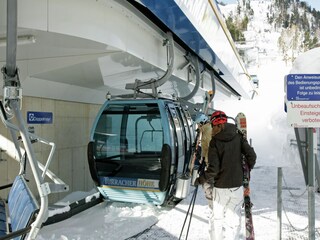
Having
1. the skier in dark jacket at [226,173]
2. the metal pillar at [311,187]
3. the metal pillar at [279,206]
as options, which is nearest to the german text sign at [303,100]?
the metal pillar at [311,187]

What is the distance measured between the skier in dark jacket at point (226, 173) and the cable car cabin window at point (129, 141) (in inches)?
76.0

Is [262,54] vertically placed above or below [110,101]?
above

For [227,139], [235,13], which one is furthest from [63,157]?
[235,13]

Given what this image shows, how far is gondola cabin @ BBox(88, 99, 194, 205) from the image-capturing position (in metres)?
5.44

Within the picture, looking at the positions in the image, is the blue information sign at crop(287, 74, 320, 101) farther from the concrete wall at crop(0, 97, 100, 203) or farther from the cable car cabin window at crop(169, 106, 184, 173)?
the concrete wall at crop(0, 97, 100, 203)

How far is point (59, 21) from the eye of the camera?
11.7 ft

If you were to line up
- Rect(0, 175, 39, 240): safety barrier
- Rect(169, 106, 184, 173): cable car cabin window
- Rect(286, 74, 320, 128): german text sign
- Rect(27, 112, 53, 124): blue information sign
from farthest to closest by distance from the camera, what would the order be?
Rect(27, 112, 53, 124): blue information sign → Rect(169, 106, 184, 173): cable car cabin window → Rect(286, 74, 320, 128): german text sign → Rect(0, 175, 39, 240): safety barrier

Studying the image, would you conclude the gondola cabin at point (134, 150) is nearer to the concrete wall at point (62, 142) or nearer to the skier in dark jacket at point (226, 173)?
the concrete wall at point (62, 142)

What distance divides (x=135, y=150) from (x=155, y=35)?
6.18 feet

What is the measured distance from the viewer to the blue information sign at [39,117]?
232 inches

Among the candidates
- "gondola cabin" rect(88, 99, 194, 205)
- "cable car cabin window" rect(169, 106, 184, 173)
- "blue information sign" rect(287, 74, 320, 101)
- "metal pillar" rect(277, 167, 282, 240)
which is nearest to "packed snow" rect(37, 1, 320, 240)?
"metal pillar" rect(277, 167, 282, 240)

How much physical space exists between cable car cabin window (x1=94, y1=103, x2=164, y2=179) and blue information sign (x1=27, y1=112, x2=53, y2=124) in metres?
1.18

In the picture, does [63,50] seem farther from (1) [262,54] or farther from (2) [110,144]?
(1) [262,54]

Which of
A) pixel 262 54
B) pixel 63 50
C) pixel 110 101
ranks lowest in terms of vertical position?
pixel 110 101
